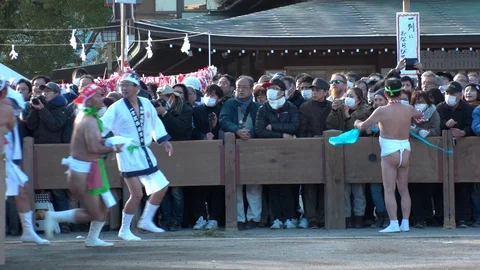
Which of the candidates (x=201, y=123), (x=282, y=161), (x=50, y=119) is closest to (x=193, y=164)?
(x=201, y=123)

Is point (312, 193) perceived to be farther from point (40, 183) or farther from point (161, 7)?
point (161, 7)

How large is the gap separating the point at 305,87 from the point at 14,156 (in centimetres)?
483

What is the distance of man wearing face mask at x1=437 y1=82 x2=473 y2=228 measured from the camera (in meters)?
13.1

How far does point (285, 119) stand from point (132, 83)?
9.08 feet

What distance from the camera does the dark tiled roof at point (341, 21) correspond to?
71.7ft

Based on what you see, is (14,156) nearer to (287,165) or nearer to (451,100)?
(287,165)

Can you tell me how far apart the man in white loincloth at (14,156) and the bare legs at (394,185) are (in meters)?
4.27

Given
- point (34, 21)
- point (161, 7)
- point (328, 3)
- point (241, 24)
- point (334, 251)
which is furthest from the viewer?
point (34, 21)

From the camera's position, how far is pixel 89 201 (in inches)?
408

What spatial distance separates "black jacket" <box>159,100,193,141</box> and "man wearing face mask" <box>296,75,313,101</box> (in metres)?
1.82

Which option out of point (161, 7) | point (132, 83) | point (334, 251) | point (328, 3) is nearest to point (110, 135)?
point (132, 83)

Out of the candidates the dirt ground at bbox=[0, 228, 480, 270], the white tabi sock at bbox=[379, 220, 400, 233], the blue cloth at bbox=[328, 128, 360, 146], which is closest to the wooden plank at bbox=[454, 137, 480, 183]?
the dirt ground at bbox=[0, 228, 480, 270]

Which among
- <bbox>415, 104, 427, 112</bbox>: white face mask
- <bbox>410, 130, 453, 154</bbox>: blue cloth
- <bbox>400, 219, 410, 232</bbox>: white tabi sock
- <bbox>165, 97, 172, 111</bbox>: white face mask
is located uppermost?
<bbox>165, 97, 172, 111</bbox>: white face mask

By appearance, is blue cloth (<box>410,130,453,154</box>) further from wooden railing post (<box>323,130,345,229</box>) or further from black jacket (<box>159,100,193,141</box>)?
black jacket (<box>159,100,193,141</box>)
